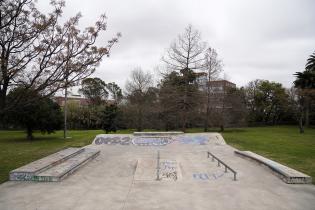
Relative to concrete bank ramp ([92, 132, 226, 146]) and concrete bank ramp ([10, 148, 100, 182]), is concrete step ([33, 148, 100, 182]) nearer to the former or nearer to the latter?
concrete bank ramp ([10, 148, 100, 182])

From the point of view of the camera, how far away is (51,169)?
10.6m

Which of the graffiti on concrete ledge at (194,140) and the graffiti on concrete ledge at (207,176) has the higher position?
the graffiti on concrete ledge at (194,140)

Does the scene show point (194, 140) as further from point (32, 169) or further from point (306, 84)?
point (306, 84)

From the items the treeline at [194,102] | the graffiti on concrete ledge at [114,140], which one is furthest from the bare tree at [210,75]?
the graffiti on concrete ledge at [114,140]

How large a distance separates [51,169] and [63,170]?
0.58 m

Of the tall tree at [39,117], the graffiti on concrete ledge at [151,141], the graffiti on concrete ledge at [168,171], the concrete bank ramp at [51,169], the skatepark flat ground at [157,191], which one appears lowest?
the skatepark flat ground at [157,191]

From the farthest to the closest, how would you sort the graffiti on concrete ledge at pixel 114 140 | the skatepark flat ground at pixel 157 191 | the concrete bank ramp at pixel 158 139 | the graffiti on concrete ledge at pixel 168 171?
the graffiti on concrete ledge at pixel 114 140 < the concrete bank ramp at pixel 158 139 < the graffiti on concrete ledge at pixel 168 171 < the skatepark flat ground at pixel 157 191

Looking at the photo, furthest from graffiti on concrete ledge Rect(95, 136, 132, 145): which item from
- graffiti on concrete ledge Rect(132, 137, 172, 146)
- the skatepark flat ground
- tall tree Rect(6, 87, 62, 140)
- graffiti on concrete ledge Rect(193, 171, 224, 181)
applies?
graffiti on concrete ledge Rect(193, 171, 224, 181)

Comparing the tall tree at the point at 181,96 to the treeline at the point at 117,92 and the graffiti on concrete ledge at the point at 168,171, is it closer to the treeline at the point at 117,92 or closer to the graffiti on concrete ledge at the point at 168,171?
the treeline at the point at 117,92

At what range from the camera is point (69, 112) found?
52.1 metres

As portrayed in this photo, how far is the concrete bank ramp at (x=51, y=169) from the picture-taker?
9.55 m

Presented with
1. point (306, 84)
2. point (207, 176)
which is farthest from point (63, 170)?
point (306, 84)

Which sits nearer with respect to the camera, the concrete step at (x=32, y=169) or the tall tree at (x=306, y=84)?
the concrete step at (x=32, y=169)

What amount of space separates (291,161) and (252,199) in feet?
22.8
